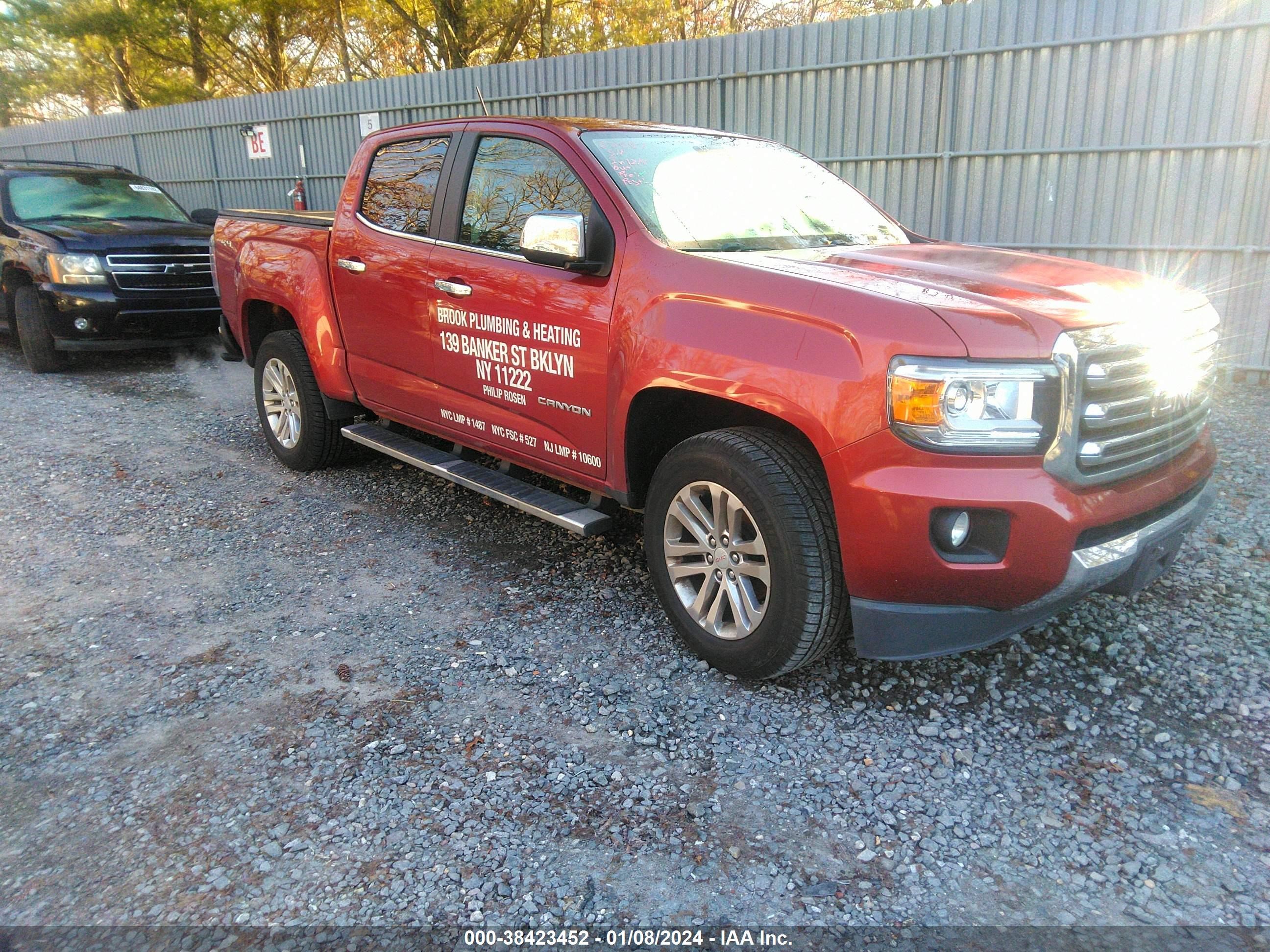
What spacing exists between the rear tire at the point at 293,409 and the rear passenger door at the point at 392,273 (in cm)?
52

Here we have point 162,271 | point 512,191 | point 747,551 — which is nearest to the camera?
point 747,551

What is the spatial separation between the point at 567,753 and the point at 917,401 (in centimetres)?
150

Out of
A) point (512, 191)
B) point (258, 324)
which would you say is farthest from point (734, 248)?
point (258, 324)

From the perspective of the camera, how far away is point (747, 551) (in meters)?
3.00

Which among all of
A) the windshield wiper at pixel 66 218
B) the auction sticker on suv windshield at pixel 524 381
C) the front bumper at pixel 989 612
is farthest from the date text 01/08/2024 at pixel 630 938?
the windshield wiper at pixel 66 218

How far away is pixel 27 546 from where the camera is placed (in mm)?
4500

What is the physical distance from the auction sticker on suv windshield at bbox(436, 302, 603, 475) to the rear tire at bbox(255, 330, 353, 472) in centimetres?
141

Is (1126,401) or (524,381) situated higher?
(1126,401)

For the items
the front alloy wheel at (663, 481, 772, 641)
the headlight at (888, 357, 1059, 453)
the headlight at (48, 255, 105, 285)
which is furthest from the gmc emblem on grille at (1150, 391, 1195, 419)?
the headlight at (48, 255, 105, 285)

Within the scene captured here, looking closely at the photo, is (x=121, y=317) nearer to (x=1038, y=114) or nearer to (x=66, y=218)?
(x=66, y=218)

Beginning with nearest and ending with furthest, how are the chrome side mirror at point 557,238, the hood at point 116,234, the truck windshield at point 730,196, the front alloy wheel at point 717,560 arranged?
1. the front alloy wheel at point 717,560
2. the chrome side mirror at point 557,238
3. the truck windshield at point 730,196
4. the hood at point 116,234

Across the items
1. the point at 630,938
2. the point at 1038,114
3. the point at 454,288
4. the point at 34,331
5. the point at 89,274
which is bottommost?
the point at 630,938

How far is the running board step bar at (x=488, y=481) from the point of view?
3.60 m

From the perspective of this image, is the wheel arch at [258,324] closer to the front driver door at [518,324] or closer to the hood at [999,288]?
the front driver door at [518,324]
